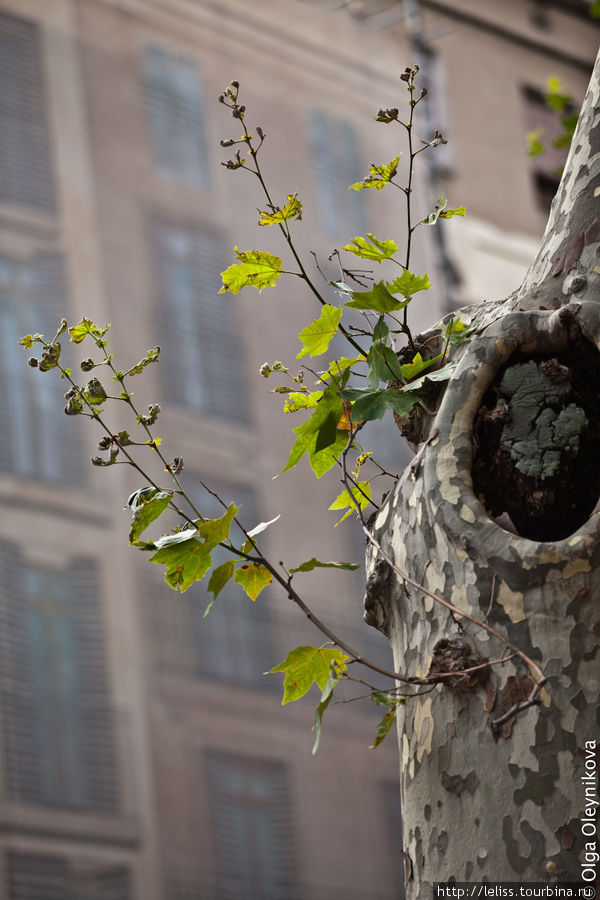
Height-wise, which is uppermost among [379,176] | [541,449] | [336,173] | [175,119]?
[175,119]

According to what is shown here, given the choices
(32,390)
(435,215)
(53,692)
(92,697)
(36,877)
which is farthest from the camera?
(32,390)

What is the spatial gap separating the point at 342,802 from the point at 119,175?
510 cm

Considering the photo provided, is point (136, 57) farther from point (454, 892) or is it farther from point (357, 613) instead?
point (454, 892)

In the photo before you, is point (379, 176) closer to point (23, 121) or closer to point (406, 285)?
point (406, 285)

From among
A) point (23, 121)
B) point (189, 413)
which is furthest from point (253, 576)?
point (23, 121)

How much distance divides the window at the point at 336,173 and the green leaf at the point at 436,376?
10.9 m

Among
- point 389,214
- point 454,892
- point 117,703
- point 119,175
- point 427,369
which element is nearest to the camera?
point 454,892

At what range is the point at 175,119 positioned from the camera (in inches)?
460

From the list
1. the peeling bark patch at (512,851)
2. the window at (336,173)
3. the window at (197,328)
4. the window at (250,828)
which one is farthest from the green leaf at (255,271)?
the window at (336,173)

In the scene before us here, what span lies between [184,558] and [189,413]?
923 cm

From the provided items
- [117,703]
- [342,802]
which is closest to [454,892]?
[117,703]

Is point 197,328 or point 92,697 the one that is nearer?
point 92,697

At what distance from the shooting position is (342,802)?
10344 mm

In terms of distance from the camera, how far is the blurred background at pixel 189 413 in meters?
→ 9.25
